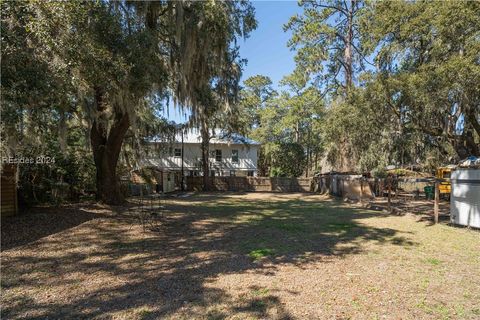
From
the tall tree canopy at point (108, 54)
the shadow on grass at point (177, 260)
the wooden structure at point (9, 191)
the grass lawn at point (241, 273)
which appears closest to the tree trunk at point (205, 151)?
the tall tree canopy at point (108, 54)

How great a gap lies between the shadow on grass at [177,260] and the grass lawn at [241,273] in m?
0.02

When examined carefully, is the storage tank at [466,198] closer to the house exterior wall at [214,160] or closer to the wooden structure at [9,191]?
the wooden structure at [9,191]

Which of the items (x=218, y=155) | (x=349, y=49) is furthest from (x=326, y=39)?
(x=218, y=155)

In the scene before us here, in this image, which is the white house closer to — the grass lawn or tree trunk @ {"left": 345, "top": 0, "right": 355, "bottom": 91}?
tree trunk @ {"left": 345, "top": 0, "right": 355, "bottom": 91}

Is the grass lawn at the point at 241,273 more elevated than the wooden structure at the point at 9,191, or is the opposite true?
the wooden structure at the point at 9,191

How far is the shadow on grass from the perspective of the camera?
324cm

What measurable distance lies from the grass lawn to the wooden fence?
16458mm

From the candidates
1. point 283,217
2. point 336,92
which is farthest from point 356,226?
point 336,92

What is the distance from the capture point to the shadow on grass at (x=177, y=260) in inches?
127

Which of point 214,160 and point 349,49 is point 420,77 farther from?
point 214,160

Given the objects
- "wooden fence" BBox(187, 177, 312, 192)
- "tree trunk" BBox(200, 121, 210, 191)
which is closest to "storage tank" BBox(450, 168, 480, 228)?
"tree trunk" BBox(200, 121, 210, 191)

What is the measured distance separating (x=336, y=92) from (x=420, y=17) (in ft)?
34.1

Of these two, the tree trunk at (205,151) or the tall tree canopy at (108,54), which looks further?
the tree trunk at (205,151)

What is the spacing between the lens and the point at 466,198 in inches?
294
